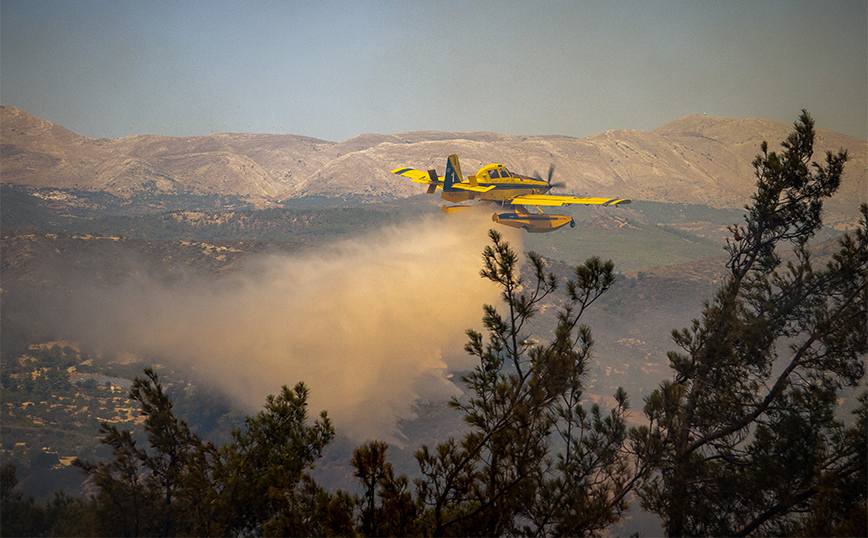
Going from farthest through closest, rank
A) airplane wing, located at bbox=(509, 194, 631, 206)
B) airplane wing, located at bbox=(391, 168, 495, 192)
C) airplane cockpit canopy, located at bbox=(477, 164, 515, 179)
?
airplane cockpit canopy, located at bbox=(477, 164, 515, 179) → airplane wing, located at bbox=(391, 168, 495, 192) → airplane wing, located at bbox=(509, 194, 631, 206)

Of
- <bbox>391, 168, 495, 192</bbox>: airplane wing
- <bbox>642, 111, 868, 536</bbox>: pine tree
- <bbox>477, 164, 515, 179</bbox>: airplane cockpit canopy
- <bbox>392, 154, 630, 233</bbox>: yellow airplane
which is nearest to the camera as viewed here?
<bbox>642, 111, 868, 536</bbox>: pine tree

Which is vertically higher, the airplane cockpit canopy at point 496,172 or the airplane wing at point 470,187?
the airplane cockpit canopy at point 496,172

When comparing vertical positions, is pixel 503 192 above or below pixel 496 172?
below

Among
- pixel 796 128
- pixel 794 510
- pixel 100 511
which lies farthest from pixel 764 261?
pixel 100 511

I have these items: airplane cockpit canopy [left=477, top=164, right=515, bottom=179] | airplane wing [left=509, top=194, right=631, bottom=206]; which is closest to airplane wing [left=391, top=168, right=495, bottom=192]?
airplane cockpit canopy [left=477, top=164, right=515, bottom=179]

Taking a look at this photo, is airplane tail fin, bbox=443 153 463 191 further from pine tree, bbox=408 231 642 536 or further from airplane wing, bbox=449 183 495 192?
pine tree, bbox=408 231 642 536

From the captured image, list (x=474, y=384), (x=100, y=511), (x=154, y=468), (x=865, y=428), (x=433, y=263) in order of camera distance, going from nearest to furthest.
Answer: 1. (x=474, y=384)
2. (x=865, y=428)
3. (x=154, y=468)
4. (x=100, y=511)
5. (x=433, y=263)

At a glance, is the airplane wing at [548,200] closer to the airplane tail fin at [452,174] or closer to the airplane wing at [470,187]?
the airplane wing at [470,187]

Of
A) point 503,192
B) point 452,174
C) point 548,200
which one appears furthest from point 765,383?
point 452,174

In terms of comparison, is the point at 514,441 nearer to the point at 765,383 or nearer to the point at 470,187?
the point at 765,383

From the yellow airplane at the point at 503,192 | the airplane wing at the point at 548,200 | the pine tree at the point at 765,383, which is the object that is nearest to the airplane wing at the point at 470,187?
the yellow airplane at the point at 503,192

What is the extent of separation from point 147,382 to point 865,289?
3514 centimetres

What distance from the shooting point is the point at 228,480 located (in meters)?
26.1

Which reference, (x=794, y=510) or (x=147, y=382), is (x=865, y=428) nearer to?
(x=794, y=510)
